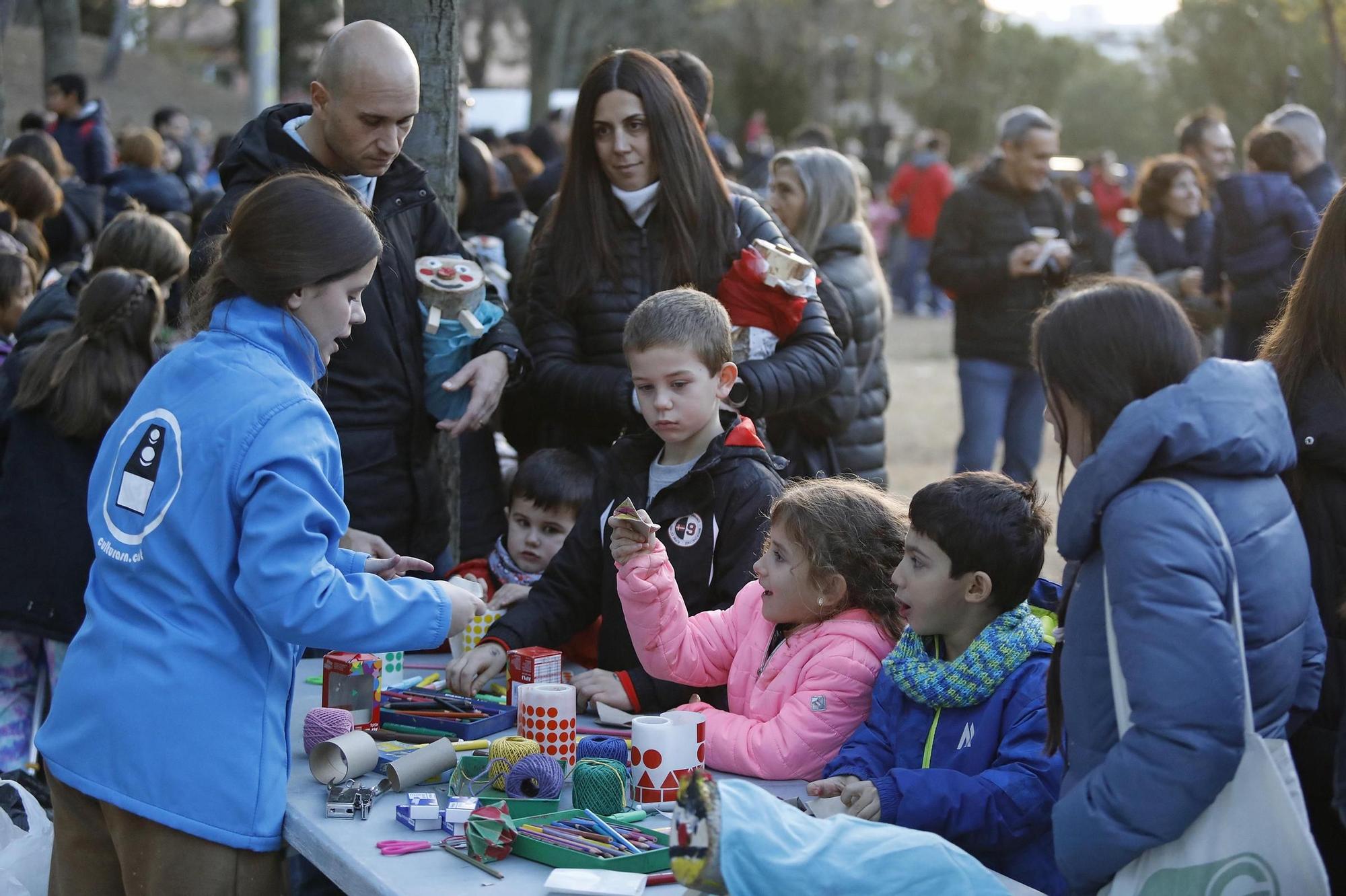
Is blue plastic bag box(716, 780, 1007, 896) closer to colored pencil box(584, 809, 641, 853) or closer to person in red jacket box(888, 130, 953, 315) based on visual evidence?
colored pencil box(584, 809, 641, 853)

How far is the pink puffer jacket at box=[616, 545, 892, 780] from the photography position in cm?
282

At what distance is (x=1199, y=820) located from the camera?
203cm

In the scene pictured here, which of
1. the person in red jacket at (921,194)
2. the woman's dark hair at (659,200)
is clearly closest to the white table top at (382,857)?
the woman's dark hair at (659,200)

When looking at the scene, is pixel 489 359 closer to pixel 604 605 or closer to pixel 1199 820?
pixel 604 605

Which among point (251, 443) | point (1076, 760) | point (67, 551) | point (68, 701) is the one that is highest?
point (251, 443)

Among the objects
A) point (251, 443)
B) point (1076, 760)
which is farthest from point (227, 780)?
point (1076, 760)

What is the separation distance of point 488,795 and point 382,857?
1.00ft

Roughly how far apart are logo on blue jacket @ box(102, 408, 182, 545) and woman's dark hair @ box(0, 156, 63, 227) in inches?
179

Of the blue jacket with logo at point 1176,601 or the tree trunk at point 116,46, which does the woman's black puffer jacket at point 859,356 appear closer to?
the blue jacket with logo at point 1176,601

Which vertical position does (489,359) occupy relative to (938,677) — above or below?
above

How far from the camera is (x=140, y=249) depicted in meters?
4.67

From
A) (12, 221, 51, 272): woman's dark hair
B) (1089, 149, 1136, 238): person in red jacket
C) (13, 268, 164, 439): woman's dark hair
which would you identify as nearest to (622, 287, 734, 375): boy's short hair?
(13, 268, 164, 439): woman's dark hair

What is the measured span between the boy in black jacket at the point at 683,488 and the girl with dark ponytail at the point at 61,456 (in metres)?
1.47

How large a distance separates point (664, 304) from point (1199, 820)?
1720 mm
